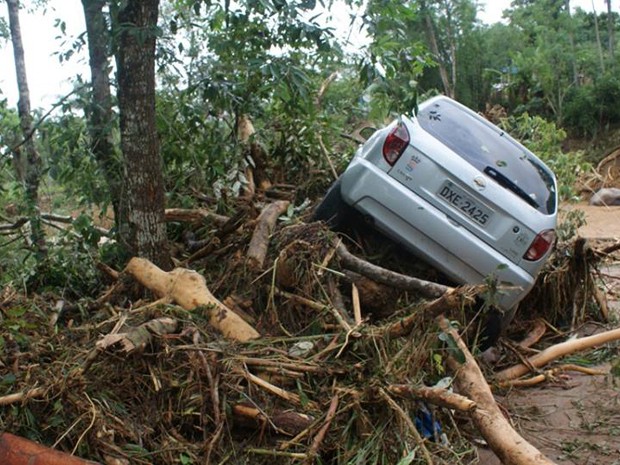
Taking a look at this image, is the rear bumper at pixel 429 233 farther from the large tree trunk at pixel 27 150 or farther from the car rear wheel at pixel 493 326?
the large tree trunk at pixel 27 150

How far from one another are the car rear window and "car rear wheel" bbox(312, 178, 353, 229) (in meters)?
0.89

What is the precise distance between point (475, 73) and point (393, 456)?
24011mm

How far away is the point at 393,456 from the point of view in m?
3.88

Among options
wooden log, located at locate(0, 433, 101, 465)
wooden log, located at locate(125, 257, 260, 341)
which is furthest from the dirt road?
wooden log, located at locate(0, 433, 101, 465)

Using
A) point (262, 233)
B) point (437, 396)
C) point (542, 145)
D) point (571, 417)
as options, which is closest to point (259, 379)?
point (437, 396)

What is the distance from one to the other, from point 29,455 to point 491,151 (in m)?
4.23

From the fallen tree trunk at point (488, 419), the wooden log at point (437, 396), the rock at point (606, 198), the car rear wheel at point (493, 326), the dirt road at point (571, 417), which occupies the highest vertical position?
the wooden log at point (437, 396)

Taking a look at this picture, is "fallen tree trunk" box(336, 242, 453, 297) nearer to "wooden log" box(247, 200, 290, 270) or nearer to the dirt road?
"wooden log" box(247, 200, 290, 270)

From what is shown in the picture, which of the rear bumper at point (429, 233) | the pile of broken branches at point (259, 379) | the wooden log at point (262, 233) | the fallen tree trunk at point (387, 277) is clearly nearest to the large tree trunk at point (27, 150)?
the pile of broken branches at point (259, 379)

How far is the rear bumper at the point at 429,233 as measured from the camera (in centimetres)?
586

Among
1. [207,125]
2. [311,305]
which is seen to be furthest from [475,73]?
[311,305]

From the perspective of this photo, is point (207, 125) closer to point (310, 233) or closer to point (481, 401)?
point (310, 233)

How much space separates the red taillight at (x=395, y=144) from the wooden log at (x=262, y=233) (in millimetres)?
994

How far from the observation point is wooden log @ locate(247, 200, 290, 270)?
5539 mm
